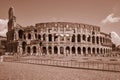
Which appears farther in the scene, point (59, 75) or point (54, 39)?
point (54, 39)

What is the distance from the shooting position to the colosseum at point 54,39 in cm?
4619

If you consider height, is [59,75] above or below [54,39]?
below

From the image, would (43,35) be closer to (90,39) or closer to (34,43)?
(34,43)

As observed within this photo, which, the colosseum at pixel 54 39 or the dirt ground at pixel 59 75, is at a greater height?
the colosseum at pixel 54 39

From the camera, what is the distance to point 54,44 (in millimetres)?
48031

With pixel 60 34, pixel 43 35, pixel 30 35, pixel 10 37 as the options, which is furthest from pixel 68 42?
pixel 10 37

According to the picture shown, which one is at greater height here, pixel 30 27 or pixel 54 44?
pixel 30 27

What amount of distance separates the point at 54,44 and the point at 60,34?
3541mm

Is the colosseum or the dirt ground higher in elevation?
the colosseum

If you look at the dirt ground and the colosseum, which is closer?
the dirt ground

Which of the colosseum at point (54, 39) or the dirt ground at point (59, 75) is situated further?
the colosseum at point (54, 39)

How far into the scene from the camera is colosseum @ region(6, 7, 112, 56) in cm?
4619

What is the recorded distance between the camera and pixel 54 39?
5025cm

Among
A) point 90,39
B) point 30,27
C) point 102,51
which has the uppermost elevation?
point 30,27
